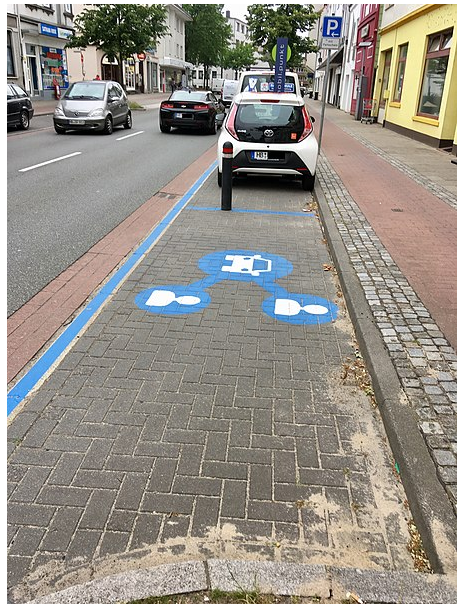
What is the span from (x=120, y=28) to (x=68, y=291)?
3061 cm

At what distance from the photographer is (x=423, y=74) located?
18.7 metres

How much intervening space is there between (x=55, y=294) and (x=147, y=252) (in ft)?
5.07

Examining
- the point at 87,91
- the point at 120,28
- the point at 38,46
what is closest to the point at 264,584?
the point at 87,91

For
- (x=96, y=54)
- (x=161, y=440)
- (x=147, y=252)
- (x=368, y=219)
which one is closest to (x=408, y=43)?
(x=368, y=219)

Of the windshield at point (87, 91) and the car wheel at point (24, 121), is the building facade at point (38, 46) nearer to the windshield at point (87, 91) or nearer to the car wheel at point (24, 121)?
the car wheel at point (24, 121)

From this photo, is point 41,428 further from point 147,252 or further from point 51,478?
point 147,252

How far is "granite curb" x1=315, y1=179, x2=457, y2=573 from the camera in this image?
2.51 metres

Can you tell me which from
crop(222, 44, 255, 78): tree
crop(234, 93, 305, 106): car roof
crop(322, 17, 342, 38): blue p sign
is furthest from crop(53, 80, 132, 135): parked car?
crop(222, 44, 255, 78): tree

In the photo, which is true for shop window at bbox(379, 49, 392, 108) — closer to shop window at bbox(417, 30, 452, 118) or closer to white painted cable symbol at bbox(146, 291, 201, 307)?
shop window at bbox(417, 30, 452, 118)

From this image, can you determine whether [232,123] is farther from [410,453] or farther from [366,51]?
[366,51]

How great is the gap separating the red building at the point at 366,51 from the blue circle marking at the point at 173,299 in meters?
26.1

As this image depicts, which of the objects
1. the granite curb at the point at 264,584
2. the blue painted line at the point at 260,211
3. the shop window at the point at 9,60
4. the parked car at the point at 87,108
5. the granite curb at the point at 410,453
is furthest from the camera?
the shop window at the point at 9,60

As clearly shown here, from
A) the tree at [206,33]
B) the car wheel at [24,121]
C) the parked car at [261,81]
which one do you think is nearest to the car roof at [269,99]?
the parked car at [261,81]

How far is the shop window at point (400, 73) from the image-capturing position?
71.8 feet
